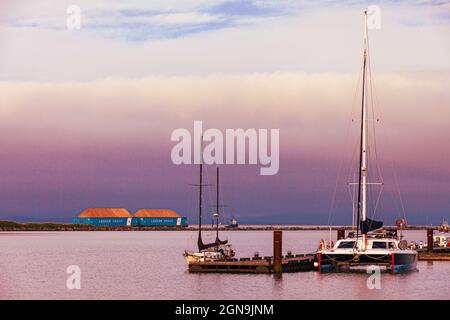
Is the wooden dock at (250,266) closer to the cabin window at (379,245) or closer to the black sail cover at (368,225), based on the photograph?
the black sail cover at (368,225)

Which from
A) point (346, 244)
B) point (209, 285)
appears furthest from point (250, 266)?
point (346, 244)

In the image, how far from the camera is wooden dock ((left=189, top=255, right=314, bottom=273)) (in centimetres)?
7756

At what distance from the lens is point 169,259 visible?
118 metres

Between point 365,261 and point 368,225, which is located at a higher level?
point 368,225

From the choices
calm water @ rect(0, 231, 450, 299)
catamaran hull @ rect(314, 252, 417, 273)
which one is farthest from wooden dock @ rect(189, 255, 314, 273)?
catamaran hull @ rect(314, 252, 417, 273)

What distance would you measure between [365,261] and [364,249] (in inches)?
54.1

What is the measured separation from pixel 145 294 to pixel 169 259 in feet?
161

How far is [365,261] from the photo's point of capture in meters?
74.8

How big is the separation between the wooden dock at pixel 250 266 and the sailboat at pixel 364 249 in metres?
2.50

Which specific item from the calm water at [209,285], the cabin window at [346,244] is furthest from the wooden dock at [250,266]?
the cabin window at [346,244]

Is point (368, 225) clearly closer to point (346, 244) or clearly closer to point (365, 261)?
point (346, 244)
